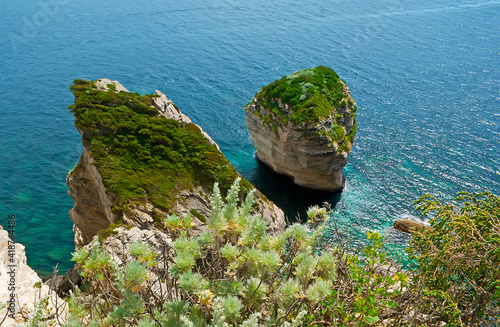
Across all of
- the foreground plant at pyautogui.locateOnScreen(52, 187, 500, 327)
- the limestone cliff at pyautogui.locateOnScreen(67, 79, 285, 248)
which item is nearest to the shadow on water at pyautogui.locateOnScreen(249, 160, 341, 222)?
the limestone cliff at pyautogui.locateOnScreen(67, 79, 285, 248)

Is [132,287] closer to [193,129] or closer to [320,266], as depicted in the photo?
[320,266]

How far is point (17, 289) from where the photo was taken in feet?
28.6

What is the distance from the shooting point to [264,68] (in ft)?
168

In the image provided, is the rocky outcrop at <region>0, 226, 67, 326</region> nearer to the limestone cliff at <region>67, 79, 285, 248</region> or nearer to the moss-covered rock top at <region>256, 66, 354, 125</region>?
the limestone cliff at <region>67, 79, 285, 248</region>

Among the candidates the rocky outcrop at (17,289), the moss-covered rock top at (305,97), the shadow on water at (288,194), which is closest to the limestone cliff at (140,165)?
the rocky outcrop at (17,289)

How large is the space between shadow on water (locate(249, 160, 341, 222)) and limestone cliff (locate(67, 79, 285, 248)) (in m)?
10.0

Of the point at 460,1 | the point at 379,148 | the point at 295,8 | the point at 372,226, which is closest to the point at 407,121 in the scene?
the point at 379,148

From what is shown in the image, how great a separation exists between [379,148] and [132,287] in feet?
114

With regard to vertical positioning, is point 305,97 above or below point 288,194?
above

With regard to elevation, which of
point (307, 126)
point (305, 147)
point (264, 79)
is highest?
point (264, 79)

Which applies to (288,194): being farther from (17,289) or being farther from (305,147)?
(17,289)

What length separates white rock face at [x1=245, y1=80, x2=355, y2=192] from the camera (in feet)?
92.2

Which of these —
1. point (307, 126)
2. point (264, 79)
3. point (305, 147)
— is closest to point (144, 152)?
point (307, 126)

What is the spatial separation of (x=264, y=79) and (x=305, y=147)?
2222cm
